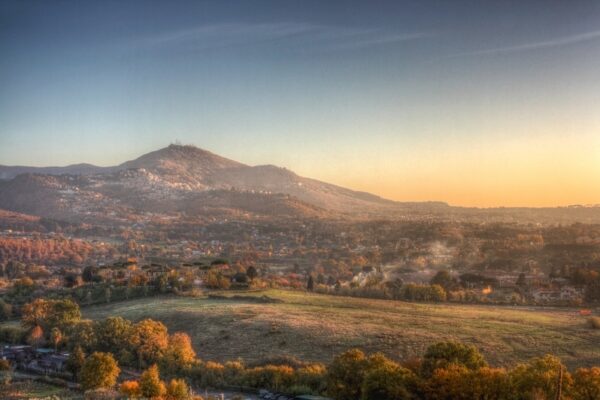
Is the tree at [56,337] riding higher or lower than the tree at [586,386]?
lower

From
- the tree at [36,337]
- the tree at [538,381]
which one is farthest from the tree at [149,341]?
the tree at [538,381]

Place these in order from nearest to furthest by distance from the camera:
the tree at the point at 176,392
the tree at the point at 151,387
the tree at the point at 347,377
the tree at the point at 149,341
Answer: the tree at the point at 151,387, the tree at the point at 176,392, the tree at the point at 347,377, the tree at the point at 149,341

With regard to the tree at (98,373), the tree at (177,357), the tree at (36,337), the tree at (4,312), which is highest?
the tree at (98,373)

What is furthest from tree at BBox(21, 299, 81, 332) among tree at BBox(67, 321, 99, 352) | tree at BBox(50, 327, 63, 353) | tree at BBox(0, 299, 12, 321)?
tree at BBox(0, 299, 12, 321)

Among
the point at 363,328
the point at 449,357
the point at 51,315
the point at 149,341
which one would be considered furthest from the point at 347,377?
the point at 51,315

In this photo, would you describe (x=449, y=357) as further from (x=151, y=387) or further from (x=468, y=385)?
(x=151, y=387)

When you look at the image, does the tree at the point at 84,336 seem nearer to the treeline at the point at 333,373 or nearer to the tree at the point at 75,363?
the treeline at the point at 333,373

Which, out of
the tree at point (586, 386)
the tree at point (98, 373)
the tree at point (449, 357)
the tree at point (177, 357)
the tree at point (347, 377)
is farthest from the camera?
the tree at point (177, 357)

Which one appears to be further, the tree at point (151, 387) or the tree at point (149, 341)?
the tree at point (149, 341)
